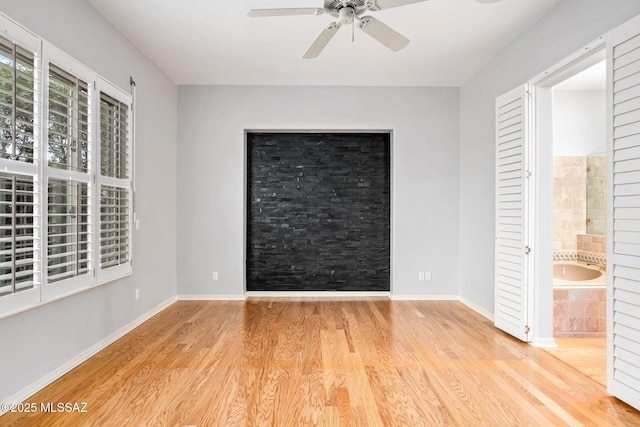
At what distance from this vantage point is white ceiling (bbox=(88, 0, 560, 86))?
3.18m

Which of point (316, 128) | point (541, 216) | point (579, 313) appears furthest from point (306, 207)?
point (579, 313)

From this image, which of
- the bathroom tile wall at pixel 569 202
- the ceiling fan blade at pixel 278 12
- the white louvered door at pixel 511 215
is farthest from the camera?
the bathroom tile wall at pixel 569 202

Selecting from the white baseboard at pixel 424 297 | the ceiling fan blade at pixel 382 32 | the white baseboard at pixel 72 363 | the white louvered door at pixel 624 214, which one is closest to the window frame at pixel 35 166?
the white baseboard at pixel 72 363

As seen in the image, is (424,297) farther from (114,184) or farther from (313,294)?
(114,184)

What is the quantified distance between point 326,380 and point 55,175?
7.63 ft

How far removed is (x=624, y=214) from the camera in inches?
92.7

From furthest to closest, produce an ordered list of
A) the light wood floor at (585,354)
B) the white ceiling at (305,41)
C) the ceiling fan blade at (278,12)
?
the white ceiling at (305,41)
the light wood floor at (585,354)
the ceiling fan blade at (278,12)

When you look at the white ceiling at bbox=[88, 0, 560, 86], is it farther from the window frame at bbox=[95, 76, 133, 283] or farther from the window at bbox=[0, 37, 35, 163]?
the window at bbox=[0, 37, 35, 163]

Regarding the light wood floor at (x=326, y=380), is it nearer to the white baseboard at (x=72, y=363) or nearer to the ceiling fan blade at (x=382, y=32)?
the white baseboard at (x=72, y=363)

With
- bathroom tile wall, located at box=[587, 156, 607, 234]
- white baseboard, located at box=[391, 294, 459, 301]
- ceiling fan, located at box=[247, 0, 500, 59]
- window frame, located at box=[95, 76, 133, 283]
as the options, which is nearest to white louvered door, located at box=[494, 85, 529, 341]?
white baseboard, located at box=[391, 294, 459, 301]

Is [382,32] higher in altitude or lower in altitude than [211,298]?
higher

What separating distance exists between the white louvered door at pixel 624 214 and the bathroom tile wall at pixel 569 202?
267 cm

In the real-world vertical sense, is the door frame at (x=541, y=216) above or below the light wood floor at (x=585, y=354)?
above

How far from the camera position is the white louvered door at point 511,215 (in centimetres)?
348
